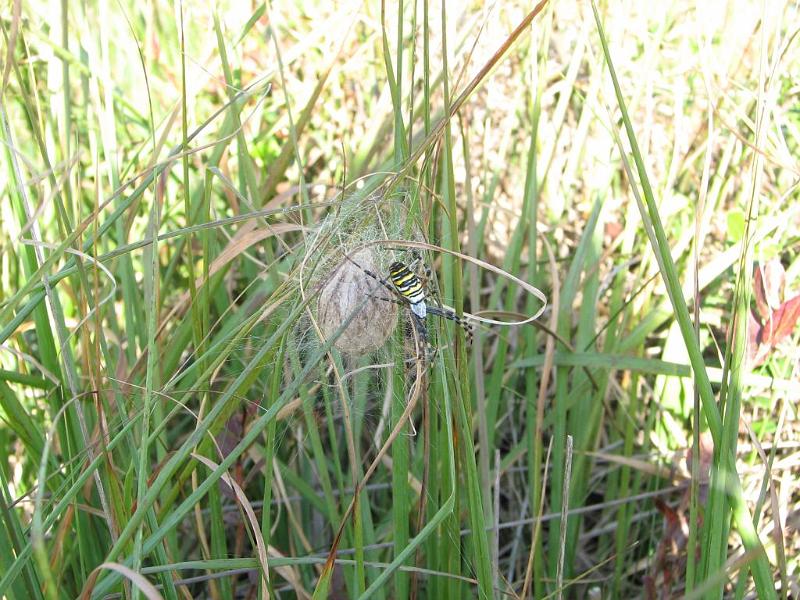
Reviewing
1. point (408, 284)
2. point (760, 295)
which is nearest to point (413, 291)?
point (408, 284)

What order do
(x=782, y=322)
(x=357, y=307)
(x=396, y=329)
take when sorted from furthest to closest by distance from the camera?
(x=782, y=322), (x=396, y=329), (x=357, y=307)

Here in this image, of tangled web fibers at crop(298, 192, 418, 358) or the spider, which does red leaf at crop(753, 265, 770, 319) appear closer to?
the spider

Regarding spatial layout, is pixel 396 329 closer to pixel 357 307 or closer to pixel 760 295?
pixel 357 307

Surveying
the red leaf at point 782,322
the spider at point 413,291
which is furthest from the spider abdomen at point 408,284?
the red leaf at point 782,322

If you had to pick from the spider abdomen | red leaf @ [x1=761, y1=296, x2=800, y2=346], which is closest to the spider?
the spider abdomen

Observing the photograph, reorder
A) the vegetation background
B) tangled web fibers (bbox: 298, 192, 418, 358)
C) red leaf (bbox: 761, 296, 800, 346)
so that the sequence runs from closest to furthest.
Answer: the vegetation background → tangled web fibers (bbox: 298, 192, 418, 358) → red leaf (bbox: 761, 296, 800, 346)

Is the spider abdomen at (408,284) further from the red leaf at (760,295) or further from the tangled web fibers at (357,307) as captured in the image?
the red leaf at (760,295)
